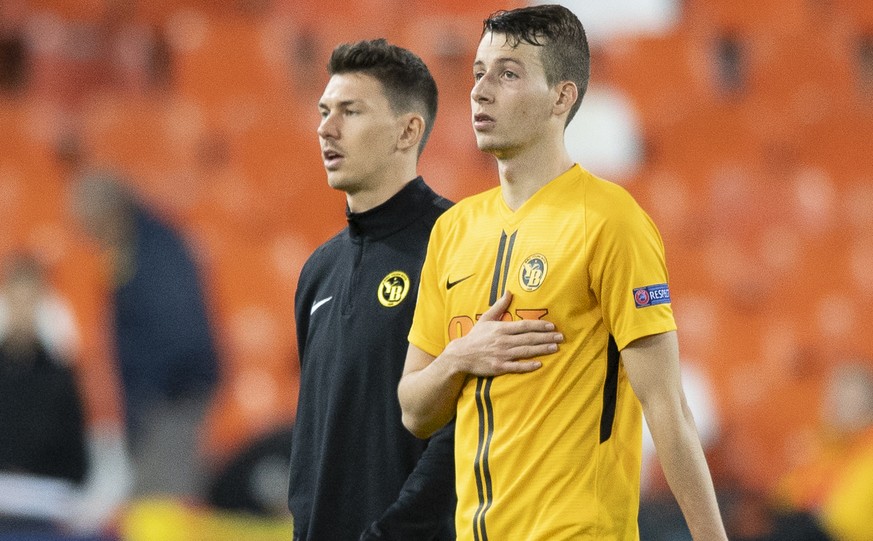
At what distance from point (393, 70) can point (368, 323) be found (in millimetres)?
622

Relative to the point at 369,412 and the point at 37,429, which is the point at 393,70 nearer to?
the point at 369,412

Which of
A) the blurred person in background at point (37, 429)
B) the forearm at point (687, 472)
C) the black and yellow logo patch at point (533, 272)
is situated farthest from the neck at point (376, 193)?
the blurred person in background at point (37, 429)

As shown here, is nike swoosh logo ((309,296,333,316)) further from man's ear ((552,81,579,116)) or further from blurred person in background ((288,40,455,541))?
man's ear ((552,81,579,116))

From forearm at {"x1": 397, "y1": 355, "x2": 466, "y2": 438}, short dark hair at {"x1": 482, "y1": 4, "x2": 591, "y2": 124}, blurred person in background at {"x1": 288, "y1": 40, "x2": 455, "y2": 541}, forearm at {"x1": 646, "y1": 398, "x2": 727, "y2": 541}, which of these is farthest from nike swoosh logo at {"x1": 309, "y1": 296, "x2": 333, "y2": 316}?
forearm at {"x1": 646, "y1": 398, "x2": 727, "y2": 541}

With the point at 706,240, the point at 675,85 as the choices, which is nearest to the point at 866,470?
the point at 706,240

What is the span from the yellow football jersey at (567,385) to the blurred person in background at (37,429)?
146 inches

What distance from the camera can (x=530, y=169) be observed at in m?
2.04

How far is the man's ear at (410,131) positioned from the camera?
106 inches

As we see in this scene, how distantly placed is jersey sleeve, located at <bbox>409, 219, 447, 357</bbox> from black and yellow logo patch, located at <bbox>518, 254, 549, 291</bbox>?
0.67 feet

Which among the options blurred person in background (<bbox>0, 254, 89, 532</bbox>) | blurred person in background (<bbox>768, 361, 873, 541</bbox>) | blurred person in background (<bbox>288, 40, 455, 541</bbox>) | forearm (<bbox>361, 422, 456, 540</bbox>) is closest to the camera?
forearm (<bbox>361, 422, 456, 540</bbox>)

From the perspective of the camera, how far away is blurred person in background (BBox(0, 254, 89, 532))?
209 inches

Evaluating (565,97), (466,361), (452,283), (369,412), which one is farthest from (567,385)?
(369,412)

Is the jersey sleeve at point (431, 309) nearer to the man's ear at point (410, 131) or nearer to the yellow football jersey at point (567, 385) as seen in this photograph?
the yellow football jersey at point (567, 385)

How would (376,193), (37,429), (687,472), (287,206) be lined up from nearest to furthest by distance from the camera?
(687,472) < (376,193) < (37,429) < (287,206)
